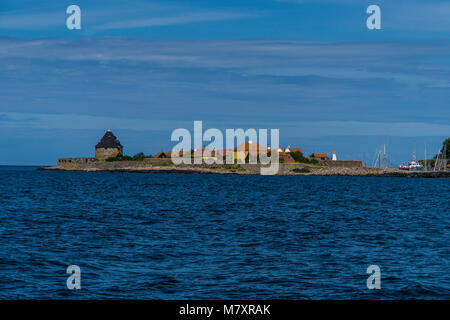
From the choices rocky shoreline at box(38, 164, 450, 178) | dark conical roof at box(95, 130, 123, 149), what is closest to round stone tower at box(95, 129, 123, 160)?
dark conical roof at box(95, 130, 123, 149)

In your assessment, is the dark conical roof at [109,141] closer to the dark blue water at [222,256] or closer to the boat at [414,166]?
the boat at [414,166]

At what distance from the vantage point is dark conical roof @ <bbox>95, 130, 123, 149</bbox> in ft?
576

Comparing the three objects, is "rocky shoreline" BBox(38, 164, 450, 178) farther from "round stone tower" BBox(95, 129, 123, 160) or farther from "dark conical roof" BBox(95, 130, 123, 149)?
"dark conical roof" BBox(95, 130, 123, 149)

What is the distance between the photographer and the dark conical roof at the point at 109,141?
6914 inches

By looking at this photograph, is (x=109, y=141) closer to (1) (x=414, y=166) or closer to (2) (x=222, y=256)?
(1) (x=414, y=166)

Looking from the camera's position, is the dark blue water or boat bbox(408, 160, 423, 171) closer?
the dark blue water

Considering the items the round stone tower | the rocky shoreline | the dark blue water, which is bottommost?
the dark blue water

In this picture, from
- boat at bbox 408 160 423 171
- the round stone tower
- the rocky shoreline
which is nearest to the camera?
the rocky shoreline

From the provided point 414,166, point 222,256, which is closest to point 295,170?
point 414,166

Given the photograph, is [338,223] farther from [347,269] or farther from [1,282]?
[1,282]

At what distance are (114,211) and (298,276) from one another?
924 inches

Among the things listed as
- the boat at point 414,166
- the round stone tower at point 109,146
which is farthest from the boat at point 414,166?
the round stone tower at point 109,146
